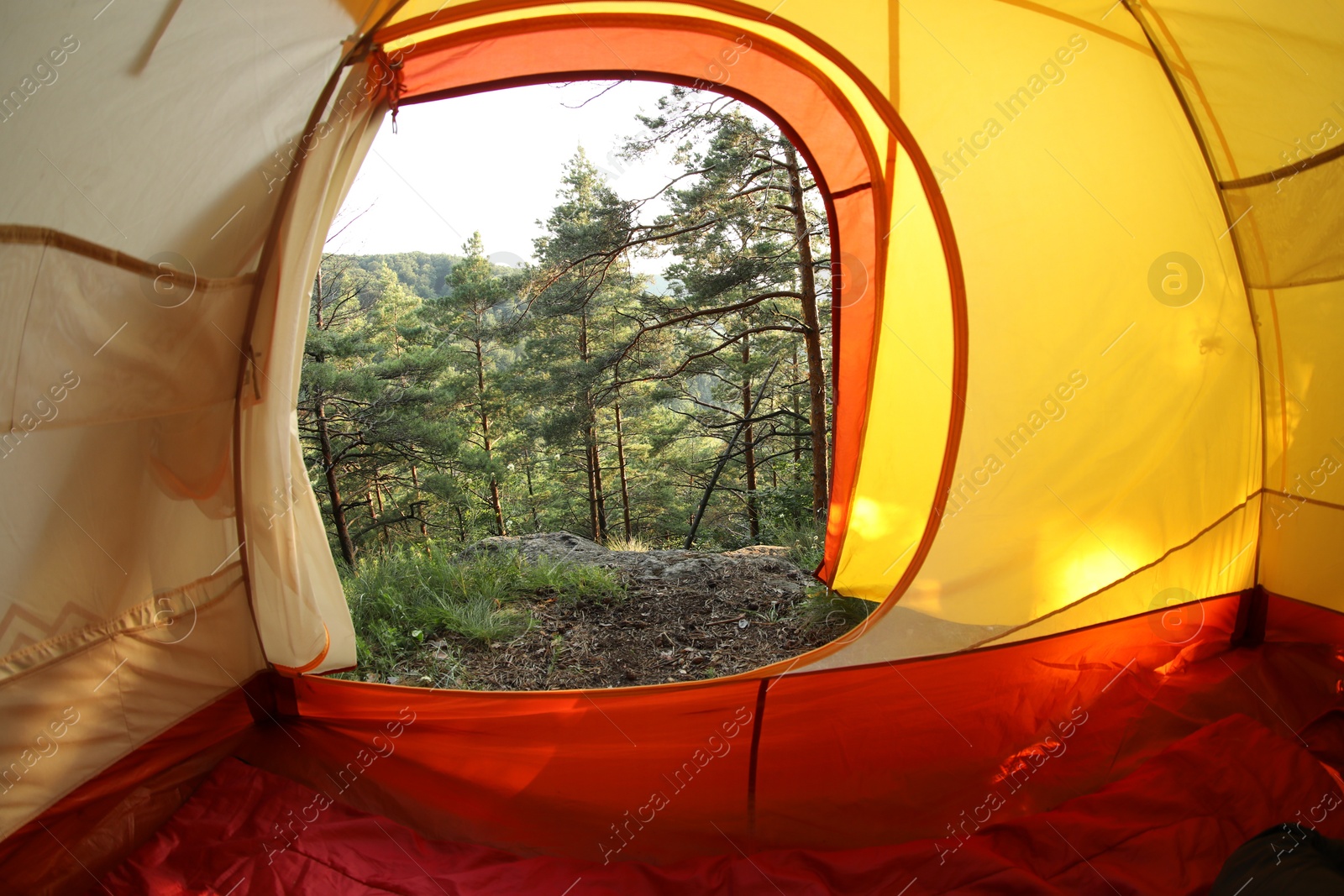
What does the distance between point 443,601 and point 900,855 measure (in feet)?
8.28

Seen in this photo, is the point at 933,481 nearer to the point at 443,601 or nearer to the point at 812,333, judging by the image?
the point at 443,601

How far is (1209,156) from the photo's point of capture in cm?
189

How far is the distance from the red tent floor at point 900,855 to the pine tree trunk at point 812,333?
394cm

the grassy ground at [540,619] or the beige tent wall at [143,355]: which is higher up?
the beige tent wall at [143,355]

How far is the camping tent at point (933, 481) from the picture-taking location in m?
1.47

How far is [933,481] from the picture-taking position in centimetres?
238

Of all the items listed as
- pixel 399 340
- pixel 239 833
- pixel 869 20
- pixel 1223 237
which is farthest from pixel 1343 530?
pixel 399 340

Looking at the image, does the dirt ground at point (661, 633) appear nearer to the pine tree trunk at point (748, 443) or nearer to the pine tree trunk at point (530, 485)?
the pine tree trunk at point (748, 443)

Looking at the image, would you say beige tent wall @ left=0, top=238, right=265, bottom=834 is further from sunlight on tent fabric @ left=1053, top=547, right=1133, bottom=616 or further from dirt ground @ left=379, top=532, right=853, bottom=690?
sunlight on tent fabric @ left=1053, top=547, right=1133, bottom=616

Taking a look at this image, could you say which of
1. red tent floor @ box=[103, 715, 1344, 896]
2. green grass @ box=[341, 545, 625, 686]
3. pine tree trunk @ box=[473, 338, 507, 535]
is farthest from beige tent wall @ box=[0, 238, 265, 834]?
pine tree trunk @ box=[473, 338, 507, 535]

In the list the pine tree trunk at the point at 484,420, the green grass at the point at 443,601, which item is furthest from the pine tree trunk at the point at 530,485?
the green grass at the point at 443,601

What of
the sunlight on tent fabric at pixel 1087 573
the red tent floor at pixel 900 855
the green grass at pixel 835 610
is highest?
the sunlight on tent fabric at pixel 1087 573

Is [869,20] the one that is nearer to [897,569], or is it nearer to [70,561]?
[897,569]

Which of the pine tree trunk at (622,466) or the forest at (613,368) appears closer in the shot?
the forest at (613,368)
